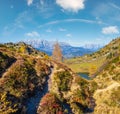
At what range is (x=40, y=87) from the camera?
159 ft

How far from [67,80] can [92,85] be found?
8628 mm

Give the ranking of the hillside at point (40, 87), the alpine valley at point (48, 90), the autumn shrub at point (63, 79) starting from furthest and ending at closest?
the autumn shrub at point (63, 79) → the alpine valley at point (48, 90) → the hillside at point (40, 87)

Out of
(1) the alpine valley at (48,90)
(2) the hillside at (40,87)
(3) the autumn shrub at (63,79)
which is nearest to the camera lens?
(2) the hillside at (40,87)

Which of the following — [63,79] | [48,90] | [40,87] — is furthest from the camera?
[63,79]

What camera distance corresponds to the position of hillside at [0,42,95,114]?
41.0m

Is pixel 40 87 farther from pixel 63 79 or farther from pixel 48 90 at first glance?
pixel 63 79

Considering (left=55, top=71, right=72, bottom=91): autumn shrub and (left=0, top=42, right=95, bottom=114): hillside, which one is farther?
(left=55, top=71, right=72, bottom=91): autumn shrub

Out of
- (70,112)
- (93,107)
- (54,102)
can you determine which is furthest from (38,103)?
(93,107)

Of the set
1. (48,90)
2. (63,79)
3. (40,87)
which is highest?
(63,79)

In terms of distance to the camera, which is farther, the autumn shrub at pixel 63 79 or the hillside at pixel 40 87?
the autumn shrub at pixel 63 79

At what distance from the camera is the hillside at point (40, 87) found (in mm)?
41031

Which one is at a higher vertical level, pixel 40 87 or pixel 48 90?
pixel 40 87

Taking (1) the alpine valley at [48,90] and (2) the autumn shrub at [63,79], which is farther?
(2) the autumn shrub at [63,79]

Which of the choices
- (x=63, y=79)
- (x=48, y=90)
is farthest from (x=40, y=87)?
(x=63, y=79)
